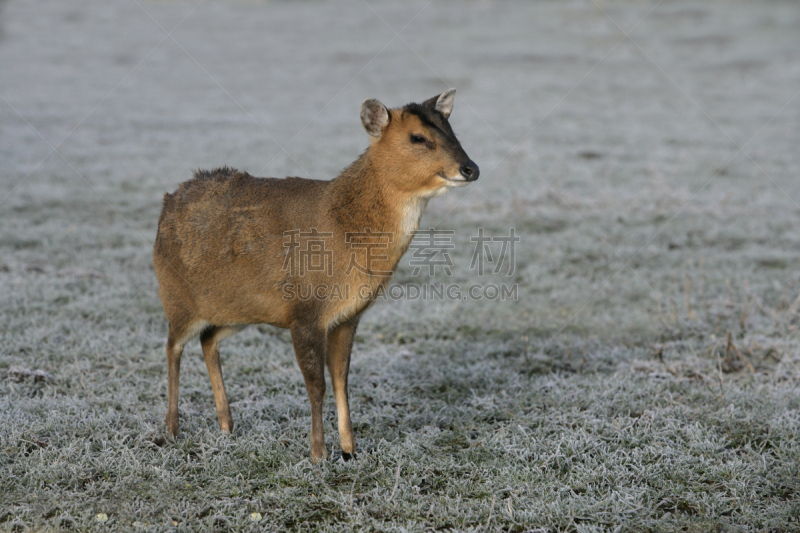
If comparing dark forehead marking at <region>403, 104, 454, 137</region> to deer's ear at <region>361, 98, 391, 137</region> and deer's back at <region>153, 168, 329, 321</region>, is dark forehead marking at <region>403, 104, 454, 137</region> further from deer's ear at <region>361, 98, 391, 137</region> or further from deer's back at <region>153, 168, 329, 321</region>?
deer's back at <region>153, 168, 329, 321</region>

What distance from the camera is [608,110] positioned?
24.4 meters

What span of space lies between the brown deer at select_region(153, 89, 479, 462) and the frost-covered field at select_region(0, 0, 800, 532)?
2.45ft

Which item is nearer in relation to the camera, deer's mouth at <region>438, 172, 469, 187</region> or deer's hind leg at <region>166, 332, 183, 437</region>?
deer's mouth at <region>438, 172, 469, 187</region>

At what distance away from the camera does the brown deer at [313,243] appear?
17.0 feet

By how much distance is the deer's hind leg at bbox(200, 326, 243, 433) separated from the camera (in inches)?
234

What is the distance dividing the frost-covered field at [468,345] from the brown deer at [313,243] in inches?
29.4

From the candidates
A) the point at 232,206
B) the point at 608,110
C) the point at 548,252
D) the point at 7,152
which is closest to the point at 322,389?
the point at 232,206

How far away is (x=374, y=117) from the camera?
5.29 meters

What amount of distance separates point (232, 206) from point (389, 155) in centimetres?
142

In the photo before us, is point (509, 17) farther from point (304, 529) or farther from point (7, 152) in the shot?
point (304, 529)

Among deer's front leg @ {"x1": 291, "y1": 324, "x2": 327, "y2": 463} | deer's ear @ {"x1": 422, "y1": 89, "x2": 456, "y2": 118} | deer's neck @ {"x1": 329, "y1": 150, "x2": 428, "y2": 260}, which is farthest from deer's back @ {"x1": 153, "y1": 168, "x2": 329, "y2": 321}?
deer's ear @ {"x1": 422, "y1": 89, "x2": 456, "y2": 118}

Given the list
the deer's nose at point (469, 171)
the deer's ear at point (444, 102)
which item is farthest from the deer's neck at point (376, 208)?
the deer's ear at point (444, 102)

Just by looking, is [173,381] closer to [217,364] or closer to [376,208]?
[217,364]

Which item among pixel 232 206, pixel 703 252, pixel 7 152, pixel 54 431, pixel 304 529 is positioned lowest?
pixel 304 529
